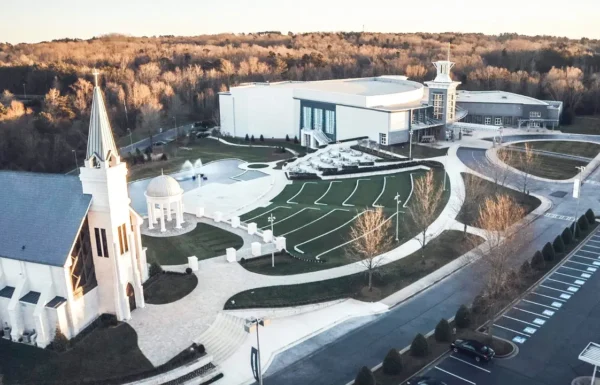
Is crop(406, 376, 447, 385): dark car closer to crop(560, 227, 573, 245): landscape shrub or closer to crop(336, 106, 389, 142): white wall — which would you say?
crop(560, 227, 573, 245): landscape shrub

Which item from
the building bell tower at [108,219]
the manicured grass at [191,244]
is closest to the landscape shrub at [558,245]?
the manicured grass at [191,244]

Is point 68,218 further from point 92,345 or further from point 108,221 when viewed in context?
point 92,345

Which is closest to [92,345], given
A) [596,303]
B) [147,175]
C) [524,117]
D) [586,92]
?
[596,303]

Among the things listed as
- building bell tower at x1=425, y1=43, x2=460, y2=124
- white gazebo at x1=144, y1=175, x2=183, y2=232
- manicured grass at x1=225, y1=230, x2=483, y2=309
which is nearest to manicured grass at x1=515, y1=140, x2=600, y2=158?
building bell tower at x1=425, y1=43, x2=460, y2=124

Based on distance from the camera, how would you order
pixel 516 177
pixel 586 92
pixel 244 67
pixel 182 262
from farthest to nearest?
pixel 244 67
pixel 586 92
pixel 516 177
pixel 182 262

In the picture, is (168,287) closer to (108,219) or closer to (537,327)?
(108,219)

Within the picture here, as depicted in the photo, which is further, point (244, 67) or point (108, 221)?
point (244, 67)

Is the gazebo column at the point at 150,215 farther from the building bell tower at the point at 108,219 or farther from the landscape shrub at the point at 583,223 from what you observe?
the landscape shrub at the point at 583,223
